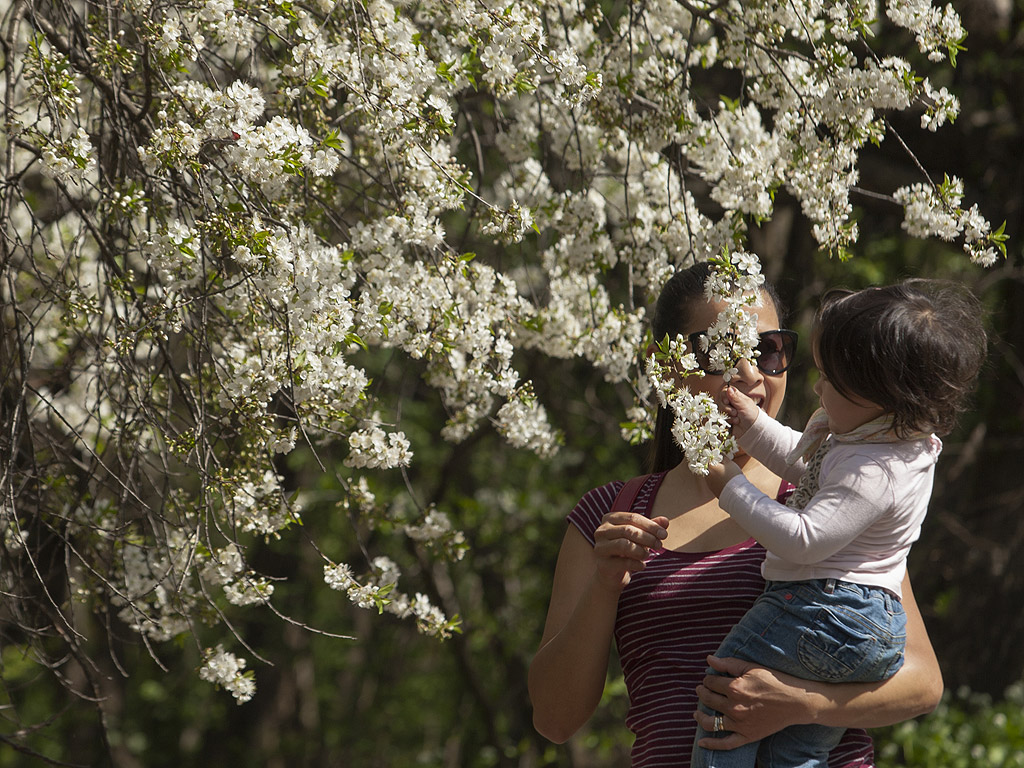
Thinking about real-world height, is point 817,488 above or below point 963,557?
below

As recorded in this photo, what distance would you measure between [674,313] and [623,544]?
1.85ft

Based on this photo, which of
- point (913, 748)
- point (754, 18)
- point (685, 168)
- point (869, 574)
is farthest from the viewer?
point (913, 748)

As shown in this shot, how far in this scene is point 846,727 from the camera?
6.16ft

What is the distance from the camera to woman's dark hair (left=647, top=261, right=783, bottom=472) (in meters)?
2.14

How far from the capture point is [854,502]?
1.74 m

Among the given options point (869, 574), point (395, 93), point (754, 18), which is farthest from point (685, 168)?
point (869, 574)

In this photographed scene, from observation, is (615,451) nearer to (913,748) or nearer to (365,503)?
(913,748)

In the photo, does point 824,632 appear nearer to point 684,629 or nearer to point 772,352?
point 684,629

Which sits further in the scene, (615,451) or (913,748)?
(615,451)

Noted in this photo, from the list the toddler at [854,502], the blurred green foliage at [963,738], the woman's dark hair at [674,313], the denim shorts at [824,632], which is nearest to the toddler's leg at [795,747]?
the toddler at [854,502]

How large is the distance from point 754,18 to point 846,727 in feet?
5.73

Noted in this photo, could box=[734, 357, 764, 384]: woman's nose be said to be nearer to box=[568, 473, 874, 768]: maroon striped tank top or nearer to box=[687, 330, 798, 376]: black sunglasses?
box=[687, 330, 798, 376]: black sunglasses

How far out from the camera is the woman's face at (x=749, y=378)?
6.33 ft

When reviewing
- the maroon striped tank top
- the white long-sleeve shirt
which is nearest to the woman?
the maroon striped tank top
